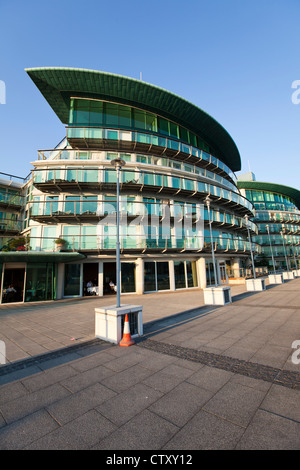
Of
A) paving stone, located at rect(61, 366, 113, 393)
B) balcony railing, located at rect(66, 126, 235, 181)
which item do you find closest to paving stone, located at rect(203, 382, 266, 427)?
paving stone, located at rect(61, 366, 113, 393)

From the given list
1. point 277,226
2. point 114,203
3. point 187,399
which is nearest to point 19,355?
point 187,399

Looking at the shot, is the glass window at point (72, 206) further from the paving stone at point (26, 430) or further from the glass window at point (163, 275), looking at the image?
the paving stone at point (26, 430)

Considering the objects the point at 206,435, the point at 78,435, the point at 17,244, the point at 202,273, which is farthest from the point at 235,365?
the point at 17,244

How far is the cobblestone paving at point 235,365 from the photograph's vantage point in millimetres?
3821

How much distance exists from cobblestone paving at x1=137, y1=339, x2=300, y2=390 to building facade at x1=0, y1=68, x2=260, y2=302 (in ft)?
45.1

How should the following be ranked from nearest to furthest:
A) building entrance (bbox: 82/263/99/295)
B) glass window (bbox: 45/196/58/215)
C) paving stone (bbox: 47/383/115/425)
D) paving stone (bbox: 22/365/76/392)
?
paving stone (bbox: 47/383/115/425), paving stone (bbox: 22/365/76/392), glass window (bbox: 45/196/58/215), building entrance (bbox: 82/263/99/295)

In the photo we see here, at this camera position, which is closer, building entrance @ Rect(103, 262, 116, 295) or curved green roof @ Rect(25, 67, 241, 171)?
building entrance @ Rect(103, 262, 116, 295)

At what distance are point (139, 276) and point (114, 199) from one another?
823cm

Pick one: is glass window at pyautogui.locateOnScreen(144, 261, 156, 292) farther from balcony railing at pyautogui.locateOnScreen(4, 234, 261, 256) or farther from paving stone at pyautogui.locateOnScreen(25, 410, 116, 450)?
paving stone at pyautogui.locateOnScreen(25, 410, 116, 450)

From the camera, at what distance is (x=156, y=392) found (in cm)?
355

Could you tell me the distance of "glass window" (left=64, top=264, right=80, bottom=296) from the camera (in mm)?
19562

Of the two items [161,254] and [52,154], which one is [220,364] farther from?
[52,154]
